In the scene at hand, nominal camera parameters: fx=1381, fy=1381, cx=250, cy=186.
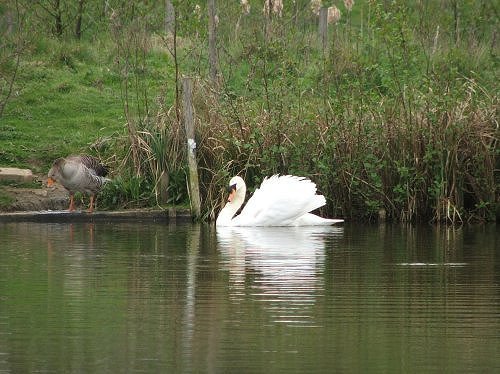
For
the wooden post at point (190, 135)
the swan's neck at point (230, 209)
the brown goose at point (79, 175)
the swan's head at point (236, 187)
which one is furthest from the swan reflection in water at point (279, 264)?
the brown goose at point (79, 175)

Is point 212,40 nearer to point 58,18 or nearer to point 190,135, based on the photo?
point 190,135

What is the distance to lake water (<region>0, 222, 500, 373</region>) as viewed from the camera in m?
9.34

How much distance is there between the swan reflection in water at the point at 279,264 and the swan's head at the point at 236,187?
0.56m

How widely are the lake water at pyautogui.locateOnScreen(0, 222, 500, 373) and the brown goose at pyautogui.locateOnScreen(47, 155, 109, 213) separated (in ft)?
7.35

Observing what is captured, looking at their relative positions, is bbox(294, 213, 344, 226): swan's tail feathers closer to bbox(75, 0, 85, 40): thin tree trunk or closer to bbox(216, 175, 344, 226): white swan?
bbox(216, 175, 344, 226): white swan

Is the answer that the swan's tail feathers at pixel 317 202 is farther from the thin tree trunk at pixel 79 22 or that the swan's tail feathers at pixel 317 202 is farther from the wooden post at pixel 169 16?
the thin tree trunk at pixel 79 22

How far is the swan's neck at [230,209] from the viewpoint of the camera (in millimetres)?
20250

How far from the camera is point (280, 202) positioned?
65.6 feet

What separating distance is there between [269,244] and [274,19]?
21.4ft

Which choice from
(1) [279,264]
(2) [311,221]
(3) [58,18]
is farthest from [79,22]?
(1) [279,264]

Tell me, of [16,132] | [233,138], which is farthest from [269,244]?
[16,132]

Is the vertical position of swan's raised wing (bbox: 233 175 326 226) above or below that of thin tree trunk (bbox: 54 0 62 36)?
below

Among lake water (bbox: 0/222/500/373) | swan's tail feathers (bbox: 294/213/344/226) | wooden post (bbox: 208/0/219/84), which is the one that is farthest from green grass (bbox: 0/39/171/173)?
lake water (bbox: 0/222/500/373)

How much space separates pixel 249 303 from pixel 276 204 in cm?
834
